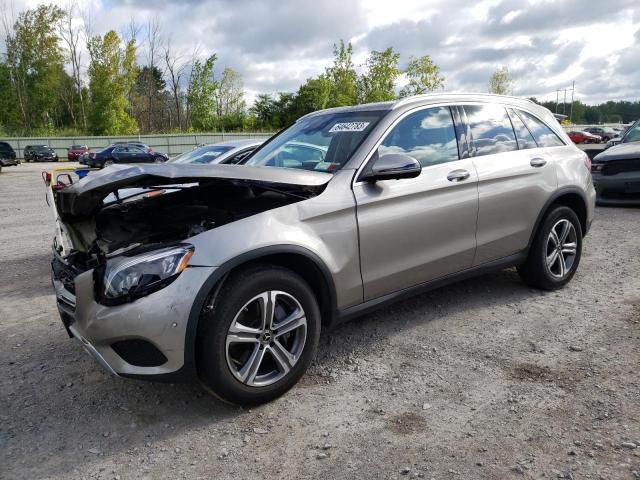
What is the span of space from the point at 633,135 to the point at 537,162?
7.44 meters

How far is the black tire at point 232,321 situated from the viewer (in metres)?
2.57

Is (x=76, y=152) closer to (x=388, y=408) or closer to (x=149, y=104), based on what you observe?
(x=149, y=104)

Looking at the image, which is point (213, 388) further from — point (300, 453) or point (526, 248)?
point (526, 248)

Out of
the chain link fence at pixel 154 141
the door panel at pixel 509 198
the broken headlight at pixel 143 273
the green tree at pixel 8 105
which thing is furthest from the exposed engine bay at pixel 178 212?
the green tree at pixel 8 105

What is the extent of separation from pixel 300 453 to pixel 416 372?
1056 mm

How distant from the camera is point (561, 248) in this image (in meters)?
4.56

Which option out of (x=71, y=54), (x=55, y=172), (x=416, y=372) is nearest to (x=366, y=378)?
(x=416, y=372)

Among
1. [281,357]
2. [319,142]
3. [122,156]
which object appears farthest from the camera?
[122,156]

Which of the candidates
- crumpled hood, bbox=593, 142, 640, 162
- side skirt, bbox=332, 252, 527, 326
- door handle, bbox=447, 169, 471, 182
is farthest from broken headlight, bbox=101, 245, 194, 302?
crumpled hood, bbox=593, 142, 640, 162

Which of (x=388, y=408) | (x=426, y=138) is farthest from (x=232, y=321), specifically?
(x=426, y=138)

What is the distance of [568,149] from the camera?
4660mm

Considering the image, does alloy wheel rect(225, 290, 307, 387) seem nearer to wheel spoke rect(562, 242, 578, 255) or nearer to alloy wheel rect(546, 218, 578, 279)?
alloy wheel rect(546, 218, 578, 279)

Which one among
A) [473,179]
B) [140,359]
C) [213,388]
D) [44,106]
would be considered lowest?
[213,388]

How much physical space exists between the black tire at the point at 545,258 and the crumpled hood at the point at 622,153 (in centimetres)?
508
